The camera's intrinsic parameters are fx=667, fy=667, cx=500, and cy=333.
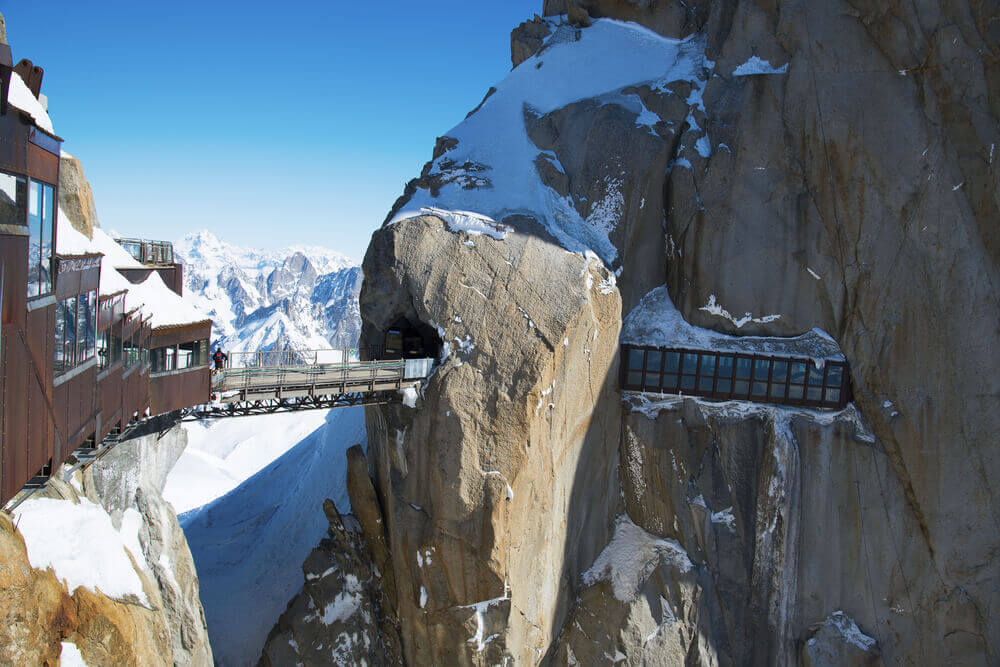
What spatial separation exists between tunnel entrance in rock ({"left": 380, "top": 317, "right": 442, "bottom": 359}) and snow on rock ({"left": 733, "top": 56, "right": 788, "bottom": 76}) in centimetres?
1897

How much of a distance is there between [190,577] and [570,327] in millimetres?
17647

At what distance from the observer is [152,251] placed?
1244 inches

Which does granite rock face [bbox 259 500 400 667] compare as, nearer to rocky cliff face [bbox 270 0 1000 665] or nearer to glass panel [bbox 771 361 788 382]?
rocky cliff face [bbox 270 0 1000 665]

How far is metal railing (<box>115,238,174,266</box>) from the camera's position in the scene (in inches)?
1220

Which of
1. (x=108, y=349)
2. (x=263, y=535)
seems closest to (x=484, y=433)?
(x=108, y=349)

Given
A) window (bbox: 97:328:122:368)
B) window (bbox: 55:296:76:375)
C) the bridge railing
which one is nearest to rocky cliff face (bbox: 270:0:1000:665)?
the bridge railing

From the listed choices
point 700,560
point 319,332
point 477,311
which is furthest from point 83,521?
point 319,332

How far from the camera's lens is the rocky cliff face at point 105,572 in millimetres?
9719

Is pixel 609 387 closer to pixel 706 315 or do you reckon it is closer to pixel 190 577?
pixel 706 315

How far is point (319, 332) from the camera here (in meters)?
185

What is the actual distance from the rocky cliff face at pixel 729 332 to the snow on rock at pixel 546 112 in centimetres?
24

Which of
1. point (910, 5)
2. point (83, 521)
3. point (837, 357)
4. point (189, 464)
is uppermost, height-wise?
point (910, 5)

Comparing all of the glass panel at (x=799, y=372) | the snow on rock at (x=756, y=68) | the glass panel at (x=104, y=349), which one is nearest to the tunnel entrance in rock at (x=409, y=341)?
the glass panel at (x=104, y=349)

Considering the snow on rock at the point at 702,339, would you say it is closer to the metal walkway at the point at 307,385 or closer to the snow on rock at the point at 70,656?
the metal walkway at the point at 307,385
